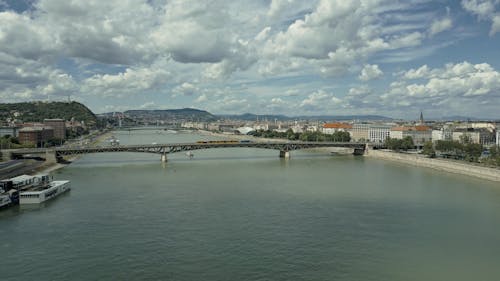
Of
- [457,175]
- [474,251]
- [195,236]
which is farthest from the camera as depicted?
[457,175]

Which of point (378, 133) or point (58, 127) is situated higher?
point (58, 127)

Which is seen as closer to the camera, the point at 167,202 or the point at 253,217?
the point at 253,217

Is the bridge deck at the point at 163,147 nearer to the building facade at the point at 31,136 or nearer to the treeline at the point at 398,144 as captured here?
the treeline at the point at 398,144

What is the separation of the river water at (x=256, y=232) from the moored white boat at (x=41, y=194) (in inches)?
21.9

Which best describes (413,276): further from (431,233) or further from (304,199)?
(304,199)

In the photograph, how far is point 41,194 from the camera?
18547 mm

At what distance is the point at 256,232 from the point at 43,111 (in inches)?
4714

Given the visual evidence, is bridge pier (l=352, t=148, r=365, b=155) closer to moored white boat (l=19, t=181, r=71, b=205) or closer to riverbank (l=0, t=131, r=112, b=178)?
riverbank (l=0, t=131, r=112, b=178)

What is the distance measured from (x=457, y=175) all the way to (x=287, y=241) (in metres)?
21.1

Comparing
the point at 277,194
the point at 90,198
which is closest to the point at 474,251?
the point at 277,194

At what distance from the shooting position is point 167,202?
18266 millimetres

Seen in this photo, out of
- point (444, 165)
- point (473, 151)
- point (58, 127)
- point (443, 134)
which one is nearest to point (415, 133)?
point (443, 134)

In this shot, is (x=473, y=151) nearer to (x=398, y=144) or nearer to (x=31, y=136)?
(x=398, y=144)

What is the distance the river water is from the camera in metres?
10.6
